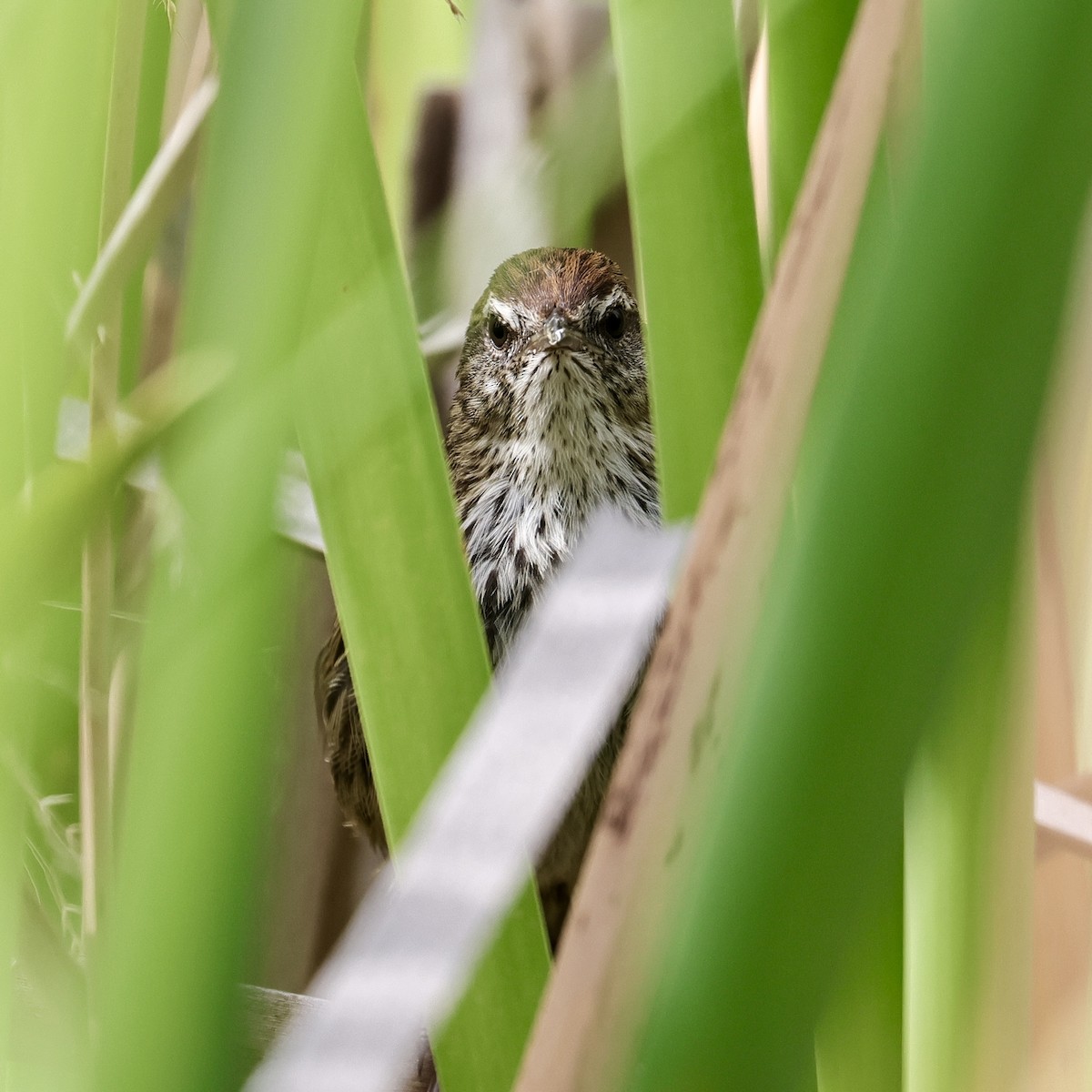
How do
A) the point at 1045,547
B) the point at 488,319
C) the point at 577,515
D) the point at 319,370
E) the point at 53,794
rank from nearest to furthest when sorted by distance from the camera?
the point at 319,370 → the point at 1045,547 → the point at 53,794 → the point at 577,515 → the point at 488,319

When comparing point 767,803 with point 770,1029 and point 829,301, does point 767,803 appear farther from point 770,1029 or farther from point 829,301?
point 829,301

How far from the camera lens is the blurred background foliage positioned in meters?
0.29

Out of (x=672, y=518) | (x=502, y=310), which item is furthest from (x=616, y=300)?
(x=672, y=518)

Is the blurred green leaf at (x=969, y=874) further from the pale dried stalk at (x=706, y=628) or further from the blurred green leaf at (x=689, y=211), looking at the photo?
the blurred green leaf at (x=689, y=211)

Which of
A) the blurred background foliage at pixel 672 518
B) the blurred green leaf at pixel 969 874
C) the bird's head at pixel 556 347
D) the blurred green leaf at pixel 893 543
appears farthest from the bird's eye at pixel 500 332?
the blurred green leaf at pixel 893 543

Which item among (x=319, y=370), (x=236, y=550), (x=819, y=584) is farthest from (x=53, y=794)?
(x=819, y=584)

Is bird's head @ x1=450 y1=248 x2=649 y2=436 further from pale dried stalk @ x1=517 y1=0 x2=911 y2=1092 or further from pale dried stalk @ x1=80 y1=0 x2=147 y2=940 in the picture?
pale dried stalk @ x1=517 y1=0 x2=911 y2=1092

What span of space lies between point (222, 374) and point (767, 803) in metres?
0.19

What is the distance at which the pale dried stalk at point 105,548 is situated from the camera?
644 mm

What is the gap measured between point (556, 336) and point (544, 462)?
0.13 metres

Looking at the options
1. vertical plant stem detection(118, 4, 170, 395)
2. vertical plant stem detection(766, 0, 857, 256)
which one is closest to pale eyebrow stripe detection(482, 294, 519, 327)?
vertical plant stem detection(118, 4, 170, 395)

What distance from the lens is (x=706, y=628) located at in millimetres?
370

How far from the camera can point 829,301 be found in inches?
15.4

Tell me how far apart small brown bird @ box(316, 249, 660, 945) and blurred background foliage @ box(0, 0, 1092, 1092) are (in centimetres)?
59
